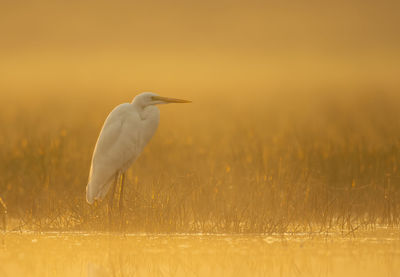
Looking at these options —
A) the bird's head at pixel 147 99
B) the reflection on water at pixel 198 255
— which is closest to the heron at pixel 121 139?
the bird's head at pixel 147 99

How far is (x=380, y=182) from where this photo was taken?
8.77 m

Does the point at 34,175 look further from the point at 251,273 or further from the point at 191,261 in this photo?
the point at 251,273

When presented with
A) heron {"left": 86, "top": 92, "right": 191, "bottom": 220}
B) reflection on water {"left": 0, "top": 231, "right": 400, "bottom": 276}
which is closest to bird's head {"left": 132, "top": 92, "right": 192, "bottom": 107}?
heron {"left": 86, "top": 92, "right": 191, "bottom": 220}

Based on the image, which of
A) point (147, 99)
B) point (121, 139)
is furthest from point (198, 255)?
point (147, 99)

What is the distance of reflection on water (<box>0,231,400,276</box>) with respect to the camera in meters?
5.70

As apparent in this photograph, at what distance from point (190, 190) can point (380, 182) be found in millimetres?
2238

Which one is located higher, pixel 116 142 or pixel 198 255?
pixel 116 142

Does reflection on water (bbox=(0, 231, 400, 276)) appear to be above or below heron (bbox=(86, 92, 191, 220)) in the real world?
below

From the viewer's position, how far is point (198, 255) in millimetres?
6215

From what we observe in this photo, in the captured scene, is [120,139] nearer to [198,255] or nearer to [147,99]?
[147,99]

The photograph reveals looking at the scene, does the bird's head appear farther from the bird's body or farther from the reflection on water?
the reflection on water

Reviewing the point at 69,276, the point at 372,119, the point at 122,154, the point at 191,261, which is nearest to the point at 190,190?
the point at 122,154

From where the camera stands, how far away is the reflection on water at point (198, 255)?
5.70m

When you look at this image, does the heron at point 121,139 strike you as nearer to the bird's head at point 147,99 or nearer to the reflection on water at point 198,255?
the bird's head at point 147,99
